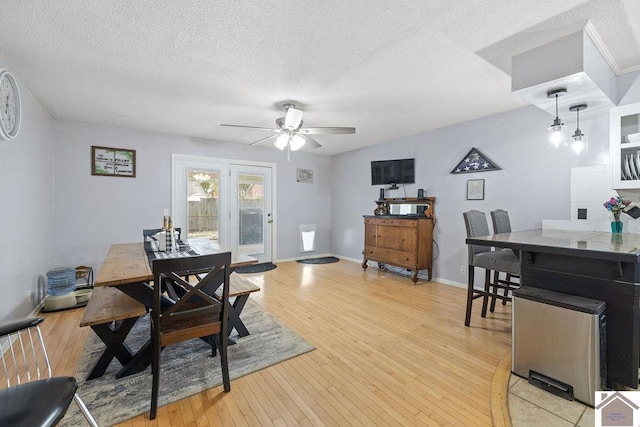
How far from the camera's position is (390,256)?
4.64 metres

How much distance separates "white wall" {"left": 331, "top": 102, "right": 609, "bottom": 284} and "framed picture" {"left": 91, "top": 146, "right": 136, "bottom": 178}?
13.3 feet

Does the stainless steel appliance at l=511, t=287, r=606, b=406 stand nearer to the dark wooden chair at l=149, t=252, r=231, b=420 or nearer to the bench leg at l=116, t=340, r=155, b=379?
the dark wooden chair at l=149, t=252, r=231, b=420

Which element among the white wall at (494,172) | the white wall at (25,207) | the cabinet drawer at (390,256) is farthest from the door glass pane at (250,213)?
the white wall at (25,207)

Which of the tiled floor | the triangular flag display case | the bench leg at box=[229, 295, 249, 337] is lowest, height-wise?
the tiled floor

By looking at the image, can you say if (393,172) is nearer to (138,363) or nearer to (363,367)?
(363,367)

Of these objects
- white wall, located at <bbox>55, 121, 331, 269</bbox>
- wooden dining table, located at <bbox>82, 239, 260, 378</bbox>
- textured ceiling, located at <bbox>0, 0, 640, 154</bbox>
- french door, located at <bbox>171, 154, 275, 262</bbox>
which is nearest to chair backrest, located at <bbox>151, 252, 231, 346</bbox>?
wooden dining table, located at <bbox>82, 239, 260, 378</bbox>

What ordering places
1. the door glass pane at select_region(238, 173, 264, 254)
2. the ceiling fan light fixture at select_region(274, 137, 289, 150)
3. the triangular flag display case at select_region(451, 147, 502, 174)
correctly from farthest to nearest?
the door glass pane at select_region(238, 173, 264, 254)
the triangular flag display case at select_region(451, 147, 502, 174)
the ceiling fan light fixture at select_region(274, 137, 289, 150)

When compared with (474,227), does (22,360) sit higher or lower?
lower

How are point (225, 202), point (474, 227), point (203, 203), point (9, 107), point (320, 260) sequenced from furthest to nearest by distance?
point (320, 260), point (225, 202), point (203, 203), point (474, 227), point (9, 107)

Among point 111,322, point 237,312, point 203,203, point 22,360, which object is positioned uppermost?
point 203,203

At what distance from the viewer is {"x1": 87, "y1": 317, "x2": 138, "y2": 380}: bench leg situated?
6.25ft

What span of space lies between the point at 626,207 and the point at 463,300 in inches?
69.7

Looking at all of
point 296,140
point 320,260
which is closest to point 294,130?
point 296,140

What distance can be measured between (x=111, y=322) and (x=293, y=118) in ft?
7.94
